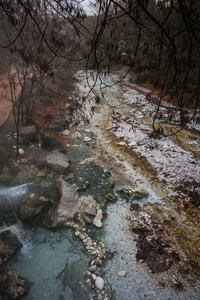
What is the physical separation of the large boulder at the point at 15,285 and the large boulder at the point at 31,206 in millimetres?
1260

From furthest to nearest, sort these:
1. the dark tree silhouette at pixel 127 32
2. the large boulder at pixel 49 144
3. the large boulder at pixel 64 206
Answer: the large boulder at pixel 49 144 → the large boulder at pixel 64 206 → the dark tree silhouette at pixel 127 32

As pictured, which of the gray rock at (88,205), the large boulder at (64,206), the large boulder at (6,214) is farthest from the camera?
the gray rock at (88,205)

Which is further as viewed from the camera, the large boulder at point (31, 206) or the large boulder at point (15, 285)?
the large boulder at point (31, 206)

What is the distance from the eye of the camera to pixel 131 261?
4.03m

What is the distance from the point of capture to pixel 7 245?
4012mm

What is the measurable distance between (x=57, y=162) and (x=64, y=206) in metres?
1.78

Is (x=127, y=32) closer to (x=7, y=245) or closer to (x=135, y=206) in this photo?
(x=135, y=206)

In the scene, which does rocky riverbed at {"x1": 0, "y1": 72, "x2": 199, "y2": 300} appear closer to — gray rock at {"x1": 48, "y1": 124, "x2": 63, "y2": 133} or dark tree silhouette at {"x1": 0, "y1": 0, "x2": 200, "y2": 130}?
gray rock at {"x1": 48, "y1": 124, "x2": 63, "y2": 133}

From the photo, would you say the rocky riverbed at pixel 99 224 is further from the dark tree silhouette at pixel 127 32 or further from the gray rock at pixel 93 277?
the dark tree silhouette at pixel 127 32

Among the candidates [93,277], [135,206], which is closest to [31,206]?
[93,277]

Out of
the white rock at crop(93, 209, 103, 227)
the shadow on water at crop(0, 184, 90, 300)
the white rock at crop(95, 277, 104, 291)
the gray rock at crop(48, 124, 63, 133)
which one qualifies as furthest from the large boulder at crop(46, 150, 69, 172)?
the white rock at crop(95, 277, 104, 291)

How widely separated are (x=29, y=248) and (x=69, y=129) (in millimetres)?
6087

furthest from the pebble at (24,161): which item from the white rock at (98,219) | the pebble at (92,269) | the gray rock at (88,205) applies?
the pebble at (92,269)

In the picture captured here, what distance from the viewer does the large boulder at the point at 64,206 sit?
15.4ft
